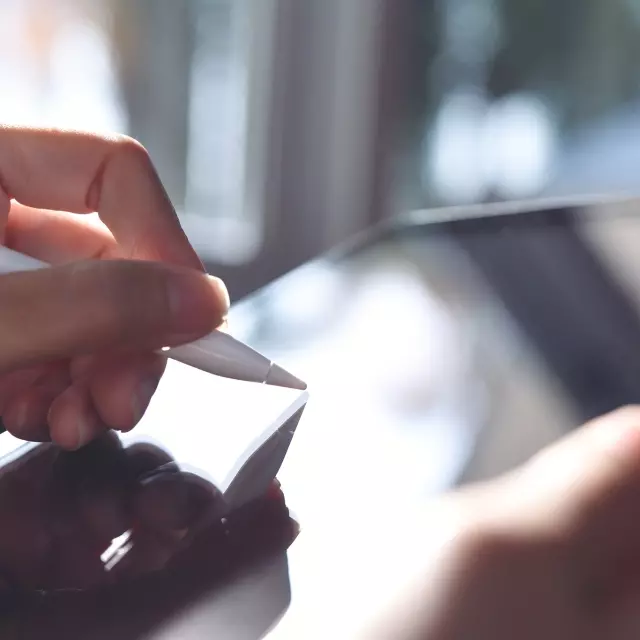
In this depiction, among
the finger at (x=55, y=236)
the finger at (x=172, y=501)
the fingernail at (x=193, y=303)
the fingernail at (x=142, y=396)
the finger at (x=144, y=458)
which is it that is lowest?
the fingernail at (x=142, y=396)

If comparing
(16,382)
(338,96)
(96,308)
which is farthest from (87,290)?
(338,96)

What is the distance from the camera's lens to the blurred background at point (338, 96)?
90cm

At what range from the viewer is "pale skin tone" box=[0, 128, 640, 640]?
0.56ft

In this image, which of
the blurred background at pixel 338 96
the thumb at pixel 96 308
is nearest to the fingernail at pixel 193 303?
the thumb at pixel 96 308

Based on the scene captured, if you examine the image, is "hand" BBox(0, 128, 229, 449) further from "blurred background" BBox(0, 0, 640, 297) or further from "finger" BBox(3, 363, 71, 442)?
"blurred background" BBox(0, 0, 640, 297)

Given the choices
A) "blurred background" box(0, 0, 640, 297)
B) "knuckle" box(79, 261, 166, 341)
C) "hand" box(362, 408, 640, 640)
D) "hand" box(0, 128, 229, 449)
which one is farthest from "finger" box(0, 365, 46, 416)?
"blurred background" box(0, 0, 640, 297)

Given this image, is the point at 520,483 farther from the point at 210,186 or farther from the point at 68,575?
the point at 210,186

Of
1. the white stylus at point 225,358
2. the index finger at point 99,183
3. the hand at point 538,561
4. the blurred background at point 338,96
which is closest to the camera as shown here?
the hand at point 538,561

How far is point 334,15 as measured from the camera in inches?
36.4

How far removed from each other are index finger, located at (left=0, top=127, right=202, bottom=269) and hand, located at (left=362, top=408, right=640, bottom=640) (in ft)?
0.72

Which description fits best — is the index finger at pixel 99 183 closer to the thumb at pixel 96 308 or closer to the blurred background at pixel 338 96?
the thumb at pixel 96 308

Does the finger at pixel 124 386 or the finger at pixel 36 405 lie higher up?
the finger at pixel 124 386

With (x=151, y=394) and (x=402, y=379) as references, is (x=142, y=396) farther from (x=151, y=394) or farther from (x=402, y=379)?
(x=402, y=379)

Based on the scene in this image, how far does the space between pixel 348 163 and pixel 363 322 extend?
0.56 m
